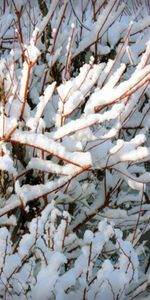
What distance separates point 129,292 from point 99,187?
2.10 ft

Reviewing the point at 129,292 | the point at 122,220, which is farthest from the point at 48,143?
the point at 129,292

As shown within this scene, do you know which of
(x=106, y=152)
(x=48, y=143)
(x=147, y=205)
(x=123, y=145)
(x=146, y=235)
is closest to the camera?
(x=48, y=143)

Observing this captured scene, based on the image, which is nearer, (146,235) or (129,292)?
(129,292)

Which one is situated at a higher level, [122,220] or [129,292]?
[122,220]

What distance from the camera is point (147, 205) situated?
245cm

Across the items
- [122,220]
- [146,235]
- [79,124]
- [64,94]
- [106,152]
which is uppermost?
[64,94]

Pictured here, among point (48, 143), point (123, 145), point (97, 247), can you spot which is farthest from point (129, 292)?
point (48, 143)

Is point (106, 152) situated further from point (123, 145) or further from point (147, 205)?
point (147, 205)

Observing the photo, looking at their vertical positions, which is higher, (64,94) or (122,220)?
(64,94)

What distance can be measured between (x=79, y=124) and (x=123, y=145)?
Answer: 0.78 feet

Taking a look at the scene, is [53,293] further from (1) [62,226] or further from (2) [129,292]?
(2) [129,292]

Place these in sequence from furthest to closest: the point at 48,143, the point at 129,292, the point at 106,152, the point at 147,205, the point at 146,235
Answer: the point at 146,235 → the point at 147,205 → the point at 129,292 → the point at 106,152 → the point at 48,143

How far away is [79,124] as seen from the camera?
5.82ft

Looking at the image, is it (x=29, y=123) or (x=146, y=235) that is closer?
(x=29, y=123)
